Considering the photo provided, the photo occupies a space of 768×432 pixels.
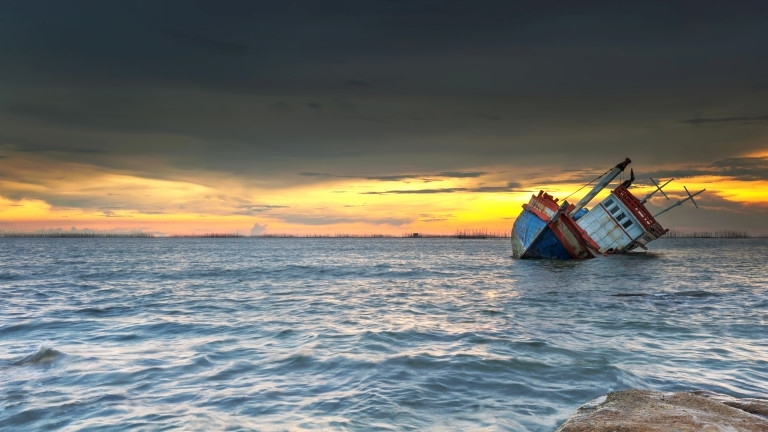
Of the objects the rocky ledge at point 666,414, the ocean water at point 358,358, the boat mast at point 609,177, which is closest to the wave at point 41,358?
the ocean water at point 358,358

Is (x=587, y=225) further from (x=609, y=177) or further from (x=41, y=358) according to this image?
(x=41, y=358)

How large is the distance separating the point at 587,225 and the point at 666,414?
40.7m

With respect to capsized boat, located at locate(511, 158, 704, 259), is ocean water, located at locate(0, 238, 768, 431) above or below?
below

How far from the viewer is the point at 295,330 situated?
449 inches

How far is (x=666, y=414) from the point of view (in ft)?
14.2

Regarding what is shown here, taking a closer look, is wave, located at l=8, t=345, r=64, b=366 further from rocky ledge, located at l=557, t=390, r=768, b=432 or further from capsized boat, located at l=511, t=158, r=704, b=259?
capsized boat, located at l=511, t=158, r=704, b=259

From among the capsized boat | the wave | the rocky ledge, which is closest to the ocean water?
the wave

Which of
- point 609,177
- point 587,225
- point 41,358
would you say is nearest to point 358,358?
point 41,358

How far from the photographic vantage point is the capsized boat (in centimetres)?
3431

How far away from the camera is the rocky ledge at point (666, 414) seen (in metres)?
4.00

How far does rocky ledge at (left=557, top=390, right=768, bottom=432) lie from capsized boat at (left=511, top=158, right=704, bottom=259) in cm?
2920

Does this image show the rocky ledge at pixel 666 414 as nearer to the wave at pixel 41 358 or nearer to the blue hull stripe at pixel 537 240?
the wave at pixel 41 358

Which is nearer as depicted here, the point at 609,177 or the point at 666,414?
the point at 666,414

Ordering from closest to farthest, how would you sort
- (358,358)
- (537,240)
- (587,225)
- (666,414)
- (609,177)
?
(666,414), (358,358), (609,177), (537,240), (587,225)
